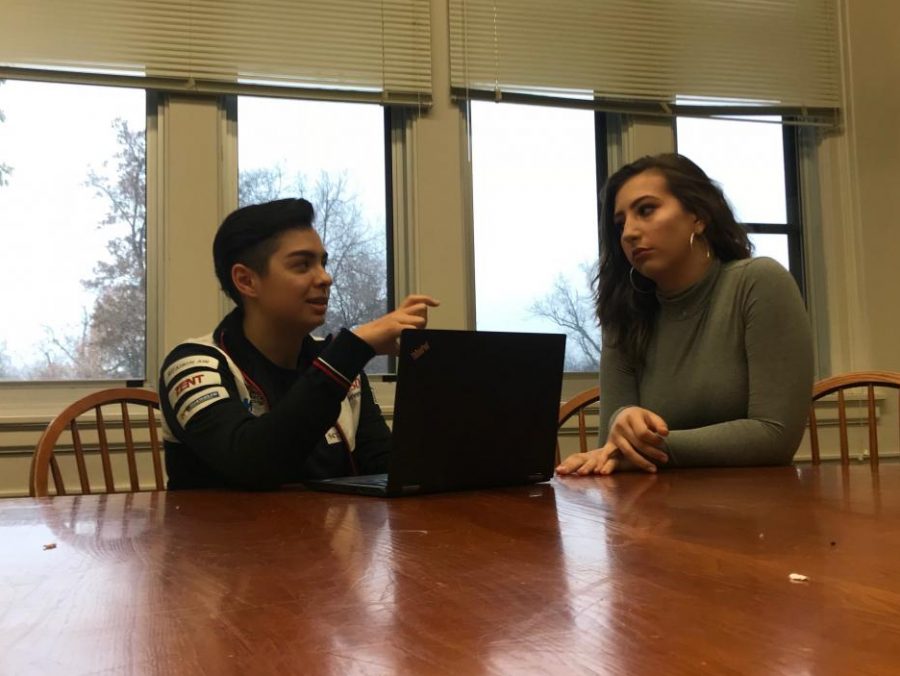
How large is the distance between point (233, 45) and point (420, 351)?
1.90m

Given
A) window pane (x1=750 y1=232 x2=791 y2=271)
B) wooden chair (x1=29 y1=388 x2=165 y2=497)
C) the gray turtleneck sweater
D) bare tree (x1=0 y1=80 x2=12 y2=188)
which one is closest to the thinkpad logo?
the gray turtleneck sweater

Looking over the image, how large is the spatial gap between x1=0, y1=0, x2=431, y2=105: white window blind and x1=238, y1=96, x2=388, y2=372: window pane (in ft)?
0.44

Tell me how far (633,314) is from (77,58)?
1.82 m

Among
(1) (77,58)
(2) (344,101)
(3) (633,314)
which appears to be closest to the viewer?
(3) (633,314)

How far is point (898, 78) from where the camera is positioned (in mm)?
3055

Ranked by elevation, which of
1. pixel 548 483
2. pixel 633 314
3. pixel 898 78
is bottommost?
pixel 548 483

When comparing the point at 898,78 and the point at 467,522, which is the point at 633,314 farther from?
the point at 898,78

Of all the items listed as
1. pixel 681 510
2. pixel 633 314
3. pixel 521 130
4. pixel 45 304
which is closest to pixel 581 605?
pixel 681 510

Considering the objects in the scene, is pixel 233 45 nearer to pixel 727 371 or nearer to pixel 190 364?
pixel 190 364

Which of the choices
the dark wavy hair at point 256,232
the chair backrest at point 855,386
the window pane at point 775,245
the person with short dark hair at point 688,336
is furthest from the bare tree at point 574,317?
the dark wavy hair at point 256,232

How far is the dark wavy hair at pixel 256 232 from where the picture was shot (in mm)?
1505

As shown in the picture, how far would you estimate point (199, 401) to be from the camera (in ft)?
3.94

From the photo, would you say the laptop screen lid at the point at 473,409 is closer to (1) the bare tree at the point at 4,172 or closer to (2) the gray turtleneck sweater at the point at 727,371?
(2) the gray turtleneck sweater at the point at 727,371

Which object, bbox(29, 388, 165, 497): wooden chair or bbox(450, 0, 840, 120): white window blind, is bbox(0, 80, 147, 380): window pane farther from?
bbox(450, 0, 840, 120): white window blind
